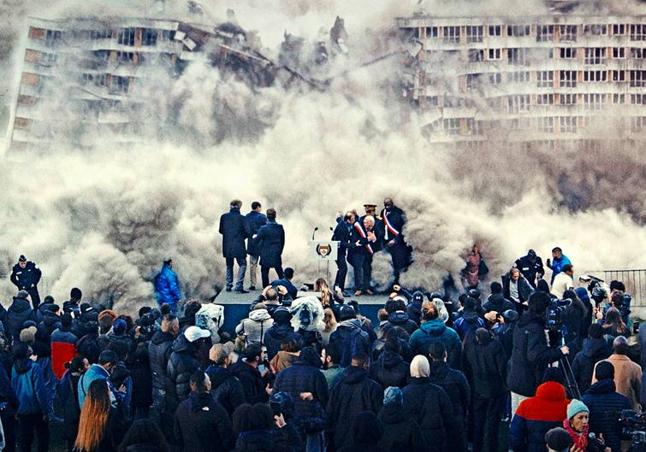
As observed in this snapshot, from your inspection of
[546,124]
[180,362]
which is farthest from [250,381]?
[546,124]

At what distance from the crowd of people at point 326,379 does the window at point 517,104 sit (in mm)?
14284

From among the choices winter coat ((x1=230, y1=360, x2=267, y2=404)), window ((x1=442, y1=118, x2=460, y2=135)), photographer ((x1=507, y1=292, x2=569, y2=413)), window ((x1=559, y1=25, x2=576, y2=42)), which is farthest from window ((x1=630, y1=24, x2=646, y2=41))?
winter coat ((x1=230, y1=360, x2=267, y2=404))

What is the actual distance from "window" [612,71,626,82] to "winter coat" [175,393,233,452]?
2178 centimetres

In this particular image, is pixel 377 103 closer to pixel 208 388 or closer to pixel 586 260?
pixel 586 260

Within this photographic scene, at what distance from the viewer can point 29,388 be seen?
13.1 m

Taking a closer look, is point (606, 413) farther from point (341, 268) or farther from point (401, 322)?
point (341, 268)

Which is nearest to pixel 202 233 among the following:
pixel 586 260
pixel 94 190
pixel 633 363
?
pixel 94 190

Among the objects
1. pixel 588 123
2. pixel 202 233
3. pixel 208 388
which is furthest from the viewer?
pixel 588 123

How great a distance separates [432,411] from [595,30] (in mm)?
21177

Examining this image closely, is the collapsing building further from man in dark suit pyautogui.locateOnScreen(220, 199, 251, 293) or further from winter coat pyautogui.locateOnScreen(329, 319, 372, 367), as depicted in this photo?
winter coat pyautogui.locateOnScreen(329, 319, 372, 367)

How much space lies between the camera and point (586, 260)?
1132 inches

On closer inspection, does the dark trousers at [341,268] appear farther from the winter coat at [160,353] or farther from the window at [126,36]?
the window at [126,36]

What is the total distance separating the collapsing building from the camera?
99.6ft

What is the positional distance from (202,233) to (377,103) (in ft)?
20.9
